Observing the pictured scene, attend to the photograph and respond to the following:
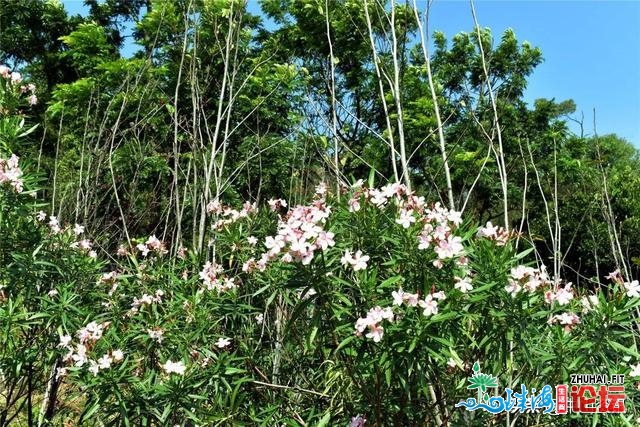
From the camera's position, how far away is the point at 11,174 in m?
2.01

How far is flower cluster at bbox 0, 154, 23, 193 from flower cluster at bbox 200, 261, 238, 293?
786 millimetres

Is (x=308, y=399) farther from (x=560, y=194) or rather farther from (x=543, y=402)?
(x=560, y=194)

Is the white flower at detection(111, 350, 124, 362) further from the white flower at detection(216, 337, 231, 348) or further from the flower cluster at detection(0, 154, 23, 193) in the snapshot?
the flower cluster at detection(0, 154, 23, 193)

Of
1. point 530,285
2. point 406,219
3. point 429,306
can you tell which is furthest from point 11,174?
point 530,285

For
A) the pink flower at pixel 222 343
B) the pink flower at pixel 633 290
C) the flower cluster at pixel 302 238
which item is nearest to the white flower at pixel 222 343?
the pink flower at pixel 222 343

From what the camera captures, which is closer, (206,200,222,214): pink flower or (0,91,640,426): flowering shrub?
(0,91,640,426): flowering shrub

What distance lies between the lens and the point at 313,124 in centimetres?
370

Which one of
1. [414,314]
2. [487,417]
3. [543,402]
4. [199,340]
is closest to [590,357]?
[543,402]

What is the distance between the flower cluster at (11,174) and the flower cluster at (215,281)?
30.9 inches

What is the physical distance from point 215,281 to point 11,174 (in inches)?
34.6

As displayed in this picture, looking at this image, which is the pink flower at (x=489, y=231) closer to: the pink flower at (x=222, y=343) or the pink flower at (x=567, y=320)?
the pink flower at (x=567, y=320)

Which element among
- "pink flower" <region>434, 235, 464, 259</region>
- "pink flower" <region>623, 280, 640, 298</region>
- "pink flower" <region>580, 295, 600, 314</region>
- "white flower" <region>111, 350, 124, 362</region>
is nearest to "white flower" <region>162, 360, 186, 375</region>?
"white flower" <region>111, 350, 124, 362</region>

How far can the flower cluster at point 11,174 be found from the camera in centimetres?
201

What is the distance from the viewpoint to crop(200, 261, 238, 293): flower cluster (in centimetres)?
226
